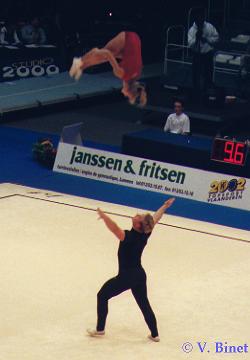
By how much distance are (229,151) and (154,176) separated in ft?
5.55

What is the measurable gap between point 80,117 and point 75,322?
1449 centimetres

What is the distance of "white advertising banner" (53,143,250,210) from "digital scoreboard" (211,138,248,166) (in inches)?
29.6

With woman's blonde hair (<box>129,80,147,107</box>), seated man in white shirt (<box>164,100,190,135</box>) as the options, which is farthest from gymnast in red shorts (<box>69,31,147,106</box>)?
seated man in white shirt (<box>164,100,190,135</box>)

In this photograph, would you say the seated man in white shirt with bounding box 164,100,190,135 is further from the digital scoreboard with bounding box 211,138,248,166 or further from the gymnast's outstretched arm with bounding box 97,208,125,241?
the gymnast's outstretched arm with bounding box 97,208,125,241

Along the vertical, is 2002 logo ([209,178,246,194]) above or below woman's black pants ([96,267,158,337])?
below

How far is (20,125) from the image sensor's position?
28891 mm

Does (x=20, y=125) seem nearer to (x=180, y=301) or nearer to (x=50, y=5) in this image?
(x=50, y=5)

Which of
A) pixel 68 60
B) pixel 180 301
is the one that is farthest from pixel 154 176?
pixel 68 60

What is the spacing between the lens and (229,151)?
74.0ft

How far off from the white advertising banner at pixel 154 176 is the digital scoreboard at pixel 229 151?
75 cm

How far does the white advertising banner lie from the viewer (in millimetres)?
22047

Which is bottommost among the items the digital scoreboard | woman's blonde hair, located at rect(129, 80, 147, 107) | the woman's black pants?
the digital scoreboard

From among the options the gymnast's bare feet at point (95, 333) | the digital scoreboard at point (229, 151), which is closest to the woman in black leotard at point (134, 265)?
the gymnast's bare feet at point (95, 333)

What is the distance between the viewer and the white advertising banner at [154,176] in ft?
72.3
